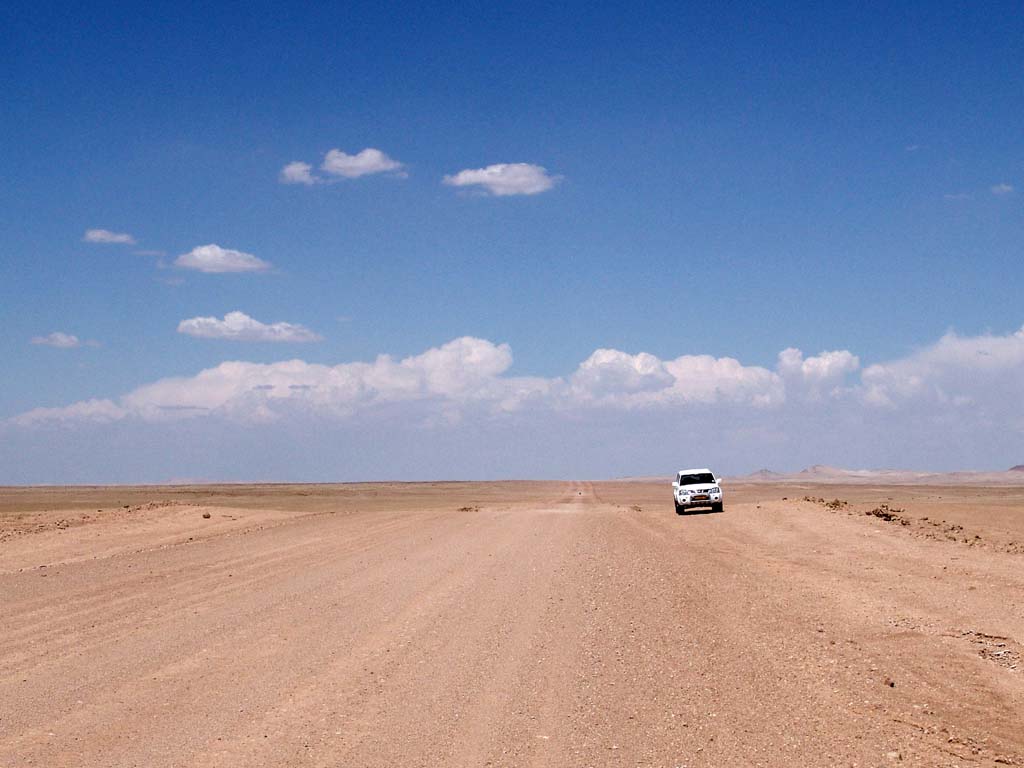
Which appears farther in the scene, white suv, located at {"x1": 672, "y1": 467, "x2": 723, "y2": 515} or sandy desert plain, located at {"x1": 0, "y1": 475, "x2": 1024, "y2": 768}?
white suv, located at {"x1": 672, "y1": 467, "x2": 723, "y2": 515}

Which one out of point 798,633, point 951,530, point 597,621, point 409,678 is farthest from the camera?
point 951,530

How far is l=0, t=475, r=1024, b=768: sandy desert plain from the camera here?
7500 mm

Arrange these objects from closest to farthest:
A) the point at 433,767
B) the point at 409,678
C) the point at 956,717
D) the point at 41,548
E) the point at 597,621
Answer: the point at 433,767 → the point at 956,717 → the point at 409,678 → the point at 597,621 → the point at 41,548

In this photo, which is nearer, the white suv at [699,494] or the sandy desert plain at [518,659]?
the sandy desert plain at [518,659]

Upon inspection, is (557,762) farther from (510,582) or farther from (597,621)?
(510,582)

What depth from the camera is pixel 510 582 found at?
16.5 metres

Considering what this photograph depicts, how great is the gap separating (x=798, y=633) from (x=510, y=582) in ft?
18.9

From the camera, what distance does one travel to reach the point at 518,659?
10336mm

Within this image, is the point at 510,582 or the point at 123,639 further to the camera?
the point at 510,582

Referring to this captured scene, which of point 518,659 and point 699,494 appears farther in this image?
point 699,494

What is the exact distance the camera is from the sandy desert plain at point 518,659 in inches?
295

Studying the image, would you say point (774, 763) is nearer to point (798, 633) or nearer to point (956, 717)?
point (956, 717)

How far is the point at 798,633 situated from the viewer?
1180 cm

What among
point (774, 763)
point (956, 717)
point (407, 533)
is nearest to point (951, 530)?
point (407, 533)
